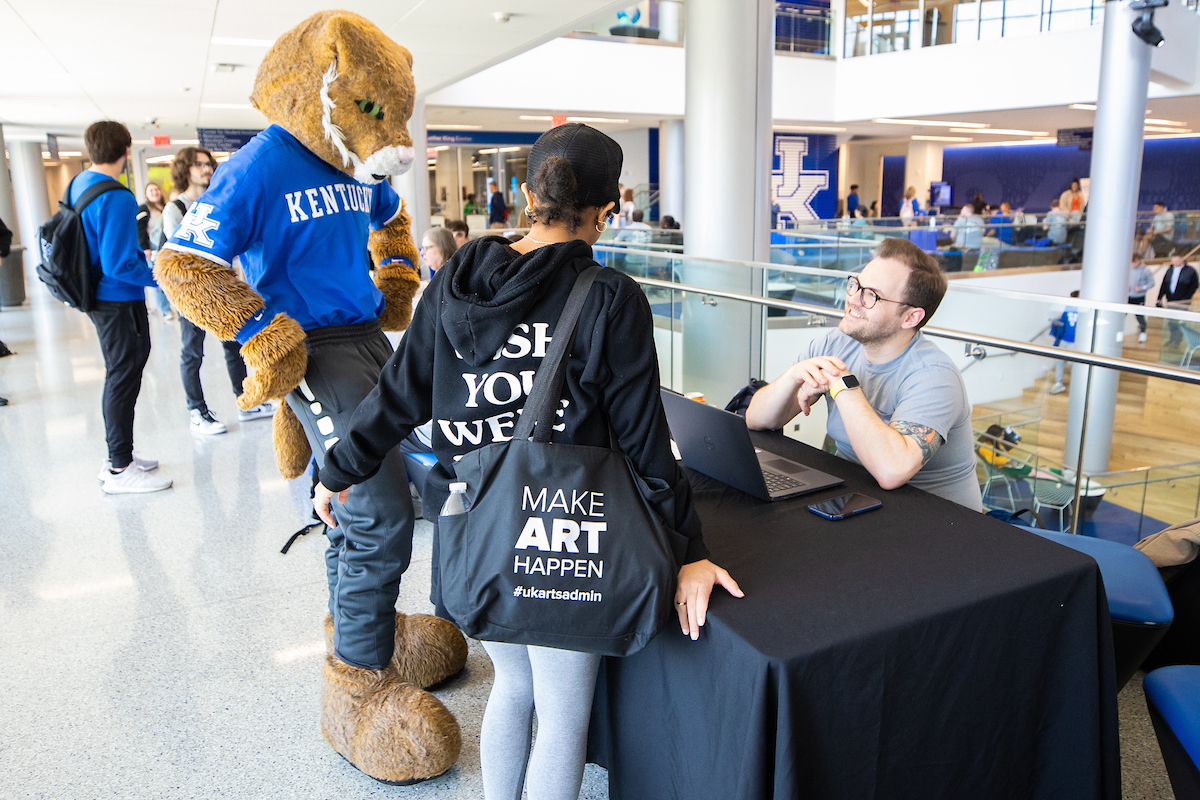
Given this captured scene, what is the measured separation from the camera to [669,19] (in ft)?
48.4

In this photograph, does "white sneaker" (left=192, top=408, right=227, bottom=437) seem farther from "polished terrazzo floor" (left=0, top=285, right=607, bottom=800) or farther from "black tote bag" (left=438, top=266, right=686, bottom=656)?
"black tote bag" (left=438, top=266, right=686, bottom=656)

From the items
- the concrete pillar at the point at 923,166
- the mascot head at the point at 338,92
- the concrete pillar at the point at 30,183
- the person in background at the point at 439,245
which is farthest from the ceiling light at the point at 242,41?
the concrete pillar at the point at 923,166

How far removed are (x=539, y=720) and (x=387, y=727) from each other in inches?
24.4

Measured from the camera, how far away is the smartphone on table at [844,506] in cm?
153

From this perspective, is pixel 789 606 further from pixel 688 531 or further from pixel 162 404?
pixel 162 404

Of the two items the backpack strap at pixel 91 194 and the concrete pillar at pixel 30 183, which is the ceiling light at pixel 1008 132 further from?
the concrete pillar at pixel 30 183

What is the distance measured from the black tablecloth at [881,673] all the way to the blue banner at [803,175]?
18.1 metres

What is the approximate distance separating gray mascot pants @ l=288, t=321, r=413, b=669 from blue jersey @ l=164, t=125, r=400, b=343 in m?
0.09

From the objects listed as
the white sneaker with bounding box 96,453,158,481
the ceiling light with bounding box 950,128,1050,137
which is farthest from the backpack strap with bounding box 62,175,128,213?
the ceiling light with bounding box 950,128,1050,137

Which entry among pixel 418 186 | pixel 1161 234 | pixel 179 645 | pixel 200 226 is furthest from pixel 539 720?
pixel 1161 234

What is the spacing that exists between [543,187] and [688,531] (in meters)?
0.54

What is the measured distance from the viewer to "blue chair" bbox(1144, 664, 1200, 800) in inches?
51.6

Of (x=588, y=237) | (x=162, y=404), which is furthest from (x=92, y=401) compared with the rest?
(x=588, y=237)

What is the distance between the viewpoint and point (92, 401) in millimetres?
5512
